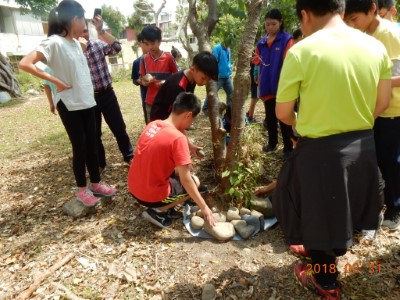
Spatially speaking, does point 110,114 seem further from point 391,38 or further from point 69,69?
point 391,38

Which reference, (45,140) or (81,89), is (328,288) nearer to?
(81,89)

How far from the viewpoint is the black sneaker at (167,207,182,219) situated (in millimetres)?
3059

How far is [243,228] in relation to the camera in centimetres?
272

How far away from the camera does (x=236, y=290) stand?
7.24 ft

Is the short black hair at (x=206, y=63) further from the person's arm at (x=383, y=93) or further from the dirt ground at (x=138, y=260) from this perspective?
the person's arm at (x=383, y=93)

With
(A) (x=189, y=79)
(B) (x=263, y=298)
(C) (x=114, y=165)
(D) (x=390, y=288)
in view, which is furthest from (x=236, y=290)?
(C) (x=114, y=165)

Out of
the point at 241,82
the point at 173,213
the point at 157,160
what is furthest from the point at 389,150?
the point at 173,213

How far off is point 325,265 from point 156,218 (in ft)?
5.12

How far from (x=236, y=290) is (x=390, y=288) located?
1085mm

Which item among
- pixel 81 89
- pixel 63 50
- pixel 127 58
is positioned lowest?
pixel 127 58

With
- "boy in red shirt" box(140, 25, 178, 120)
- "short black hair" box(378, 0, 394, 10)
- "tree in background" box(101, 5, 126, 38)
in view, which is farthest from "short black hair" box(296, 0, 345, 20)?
"tree in background" box(101, 5, 126, 38)

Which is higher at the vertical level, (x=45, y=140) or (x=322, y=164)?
(x=322, y=164)

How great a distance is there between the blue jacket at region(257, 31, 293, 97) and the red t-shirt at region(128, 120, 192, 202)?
185cm

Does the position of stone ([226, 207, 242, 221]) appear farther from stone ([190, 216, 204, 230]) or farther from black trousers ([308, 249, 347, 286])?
black trousers ([308, 249, 347, 286])
